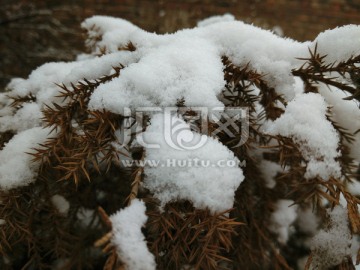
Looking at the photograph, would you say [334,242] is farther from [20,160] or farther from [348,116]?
[20,160]

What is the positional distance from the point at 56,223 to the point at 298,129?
0.81 m

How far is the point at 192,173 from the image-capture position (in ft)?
2.44

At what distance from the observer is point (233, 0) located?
11.3 feet

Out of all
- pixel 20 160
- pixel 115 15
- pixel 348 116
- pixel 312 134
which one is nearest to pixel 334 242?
pixel 312 134

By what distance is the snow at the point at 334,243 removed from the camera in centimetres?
82

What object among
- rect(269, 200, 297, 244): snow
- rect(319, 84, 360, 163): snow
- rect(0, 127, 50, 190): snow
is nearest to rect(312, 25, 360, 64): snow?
rect(319, 84, 360, 163): snow

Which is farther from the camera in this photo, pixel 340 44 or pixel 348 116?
pixel 348 116

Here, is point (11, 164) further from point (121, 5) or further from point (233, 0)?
point (233, 0)

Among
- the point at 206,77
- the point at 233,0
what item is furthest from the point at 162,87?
the point at 233,0

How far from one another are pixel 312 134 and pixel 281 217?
67cm

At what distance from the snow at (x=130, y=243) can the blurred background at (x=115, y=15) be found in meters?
2.04

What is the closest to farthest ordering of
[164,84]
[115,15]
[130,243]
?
1. [130,243]
2. [164,84]
3. [115,15]

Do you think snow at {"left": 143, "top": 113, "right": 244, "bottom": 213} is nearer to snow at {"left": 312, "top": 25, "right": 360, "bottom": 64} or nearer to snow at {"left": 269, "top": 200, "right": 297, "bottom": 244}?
snow at {"left": 312, "top": 25, "right": 360, "bottom": 64}

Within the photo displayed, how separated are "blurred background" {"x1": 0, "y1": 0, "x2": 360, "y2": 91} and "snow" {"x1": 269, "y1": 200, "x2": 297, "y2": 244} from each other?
1.51 meters
